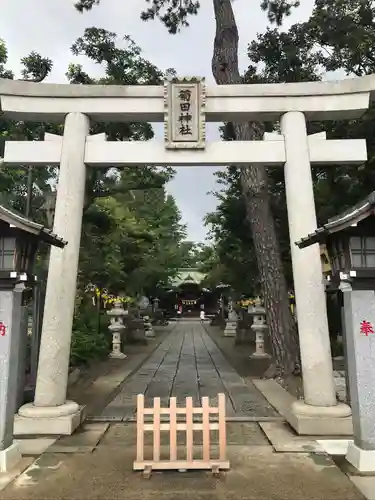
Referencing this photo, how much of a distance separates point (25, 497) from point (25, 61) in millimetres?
16027

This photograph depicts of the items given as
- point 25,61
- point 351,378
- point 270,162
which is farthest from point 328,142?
point 25,61

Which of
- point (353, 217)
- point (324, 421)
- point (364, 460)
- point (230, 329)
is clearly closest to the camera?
point (364, 460)

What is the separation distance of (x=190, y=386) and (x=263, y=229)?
4258mm

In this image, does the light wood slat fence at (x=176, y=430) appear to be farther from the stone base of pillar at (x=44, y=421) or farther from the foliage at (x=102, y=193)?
the foliage at (x=102, y=193)

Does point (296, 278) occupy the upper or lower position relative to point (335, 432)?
upper

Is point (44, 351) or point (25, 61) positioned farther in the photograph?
point (25, 61)

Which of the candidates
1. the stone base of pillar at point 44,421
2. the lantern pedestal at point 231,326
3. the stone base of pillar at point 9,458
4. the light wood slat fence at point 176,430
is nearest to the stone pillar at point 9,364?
the stone base of pillar at point 9,458

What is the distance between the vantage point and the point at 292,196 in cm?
714

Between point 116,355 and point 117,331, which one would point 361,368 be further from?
point 117,331

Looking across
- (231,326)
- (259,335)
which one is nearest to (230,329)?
(231,326)

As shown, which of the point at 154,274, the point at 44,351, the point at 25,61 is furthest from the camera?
the point at 154,274

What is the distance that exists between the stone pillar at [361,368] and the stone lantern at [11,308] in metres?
4.09

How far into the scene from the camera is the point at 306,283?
6758 millimetres

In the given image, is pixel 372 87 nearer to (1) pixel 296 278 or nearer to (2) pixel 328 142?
(2) pixel 328 142
